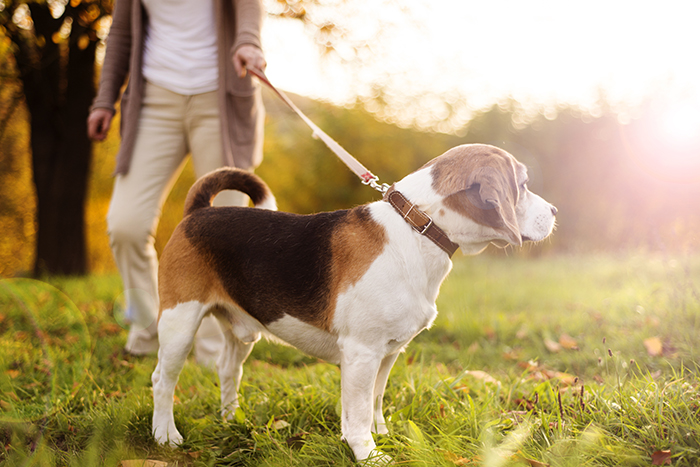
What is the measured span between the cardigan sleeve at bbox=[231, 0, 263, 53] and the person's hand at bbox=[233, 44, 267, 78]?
0.05 meters

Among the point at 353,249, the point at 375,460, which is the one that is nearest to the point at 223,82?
the point at 353,249

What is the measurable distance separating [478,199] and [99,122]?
2.74m

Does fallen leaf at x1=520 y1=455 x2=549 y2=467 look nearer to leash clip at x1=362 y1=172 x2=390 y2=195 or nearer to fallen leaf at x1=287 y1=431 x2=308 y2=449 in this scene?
fallen leaf at x1=287 y1=431 x2=308 y2=449

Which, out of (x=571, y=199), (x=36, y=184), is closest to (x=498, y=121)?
(x=571, y=199)

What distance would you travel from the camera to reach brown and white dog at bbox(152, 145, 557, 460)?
2107 millimetres

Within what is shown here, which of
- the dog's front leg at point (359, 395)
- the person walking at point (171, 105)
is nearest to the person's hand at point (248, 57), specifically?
the person walking at point (171, 105)

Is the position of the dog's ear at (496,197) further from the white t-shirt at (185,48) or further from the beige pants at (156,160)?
the white t-shirt at (185,48)

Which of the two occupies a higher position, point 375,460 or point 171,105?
point 171,105

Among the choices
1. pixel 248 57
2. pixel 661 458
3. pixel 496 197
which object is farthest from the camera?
pixel 248 57

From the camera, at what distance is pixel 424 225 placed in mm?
2127

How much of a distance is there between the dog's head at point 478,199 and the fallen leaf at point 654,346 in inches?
75.5

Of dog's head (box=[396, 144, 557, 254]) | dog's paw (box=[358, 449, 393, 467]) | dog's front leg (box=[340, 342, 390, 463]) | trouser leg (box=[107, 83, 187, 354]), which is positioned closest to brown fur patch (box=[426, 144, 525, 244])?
dog's head (box=[396, 144, 557, 254])

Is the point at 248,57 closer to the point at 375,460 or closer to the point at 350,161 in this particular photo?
the point at 350,161

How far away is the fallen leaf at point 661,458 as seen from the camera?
183 cm
